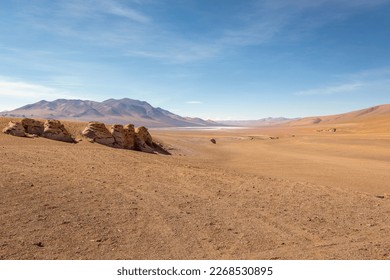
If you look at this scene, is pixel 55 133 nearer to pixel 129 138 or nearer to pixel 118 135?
pixel 118 135

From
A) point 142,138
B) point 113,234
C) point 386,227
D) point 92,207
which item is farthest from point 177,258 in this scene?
point 142,138

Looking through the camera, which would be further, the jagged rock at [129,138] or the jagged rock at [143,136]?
the jagged rock at [143,136]

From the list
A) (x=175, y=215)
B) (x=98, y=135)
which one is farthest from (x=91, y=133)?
(x=175, y=215)

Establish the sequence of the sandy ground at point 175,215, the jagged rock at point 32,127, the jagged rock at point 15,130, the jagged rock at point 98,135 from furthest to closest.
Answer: the jagged rock at point 98,135
the jagged rock at point 32,127
the jagged rock at point 15,130
the sandy ground at point 175,215

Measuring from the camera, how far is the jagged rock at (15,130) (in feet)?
71.3

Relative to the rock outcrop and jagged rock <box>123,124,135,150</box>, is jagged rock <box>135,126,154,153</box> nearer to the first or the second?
the rock outcrop

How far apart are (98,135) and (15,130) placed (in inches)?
223

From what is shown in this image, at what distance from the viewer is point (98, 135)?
2472 cm

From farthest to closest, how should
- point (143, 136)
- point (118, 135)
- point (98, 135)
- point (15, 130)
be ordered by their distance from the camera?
point (143, 136) < point (118, 135) < point (98, 135) < point (15, 130)

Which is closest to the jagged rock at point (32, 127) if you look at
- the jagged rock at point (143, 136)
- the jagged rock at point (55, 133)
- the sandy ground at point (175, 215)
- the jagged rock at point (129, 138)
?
the jagged rock at point (55, 133)

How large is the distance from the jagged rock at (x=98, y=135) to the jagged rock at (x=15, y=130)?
4343 mm

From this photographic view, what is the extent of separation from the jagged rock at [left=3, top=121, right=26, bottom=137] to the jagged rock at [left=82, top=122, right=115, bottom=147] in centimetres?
434

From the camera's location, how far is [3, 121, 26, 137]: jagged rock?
2173 cm

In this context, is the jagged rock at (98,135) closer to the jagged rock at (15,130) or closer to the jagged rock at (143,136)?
the jagged rock at (143,136)
